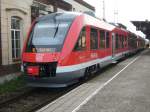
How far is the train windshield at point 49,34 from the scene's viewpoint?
1314 cm

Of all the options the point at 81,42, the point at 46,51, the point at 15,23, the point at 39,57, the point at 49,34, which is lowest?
the point at 39,57

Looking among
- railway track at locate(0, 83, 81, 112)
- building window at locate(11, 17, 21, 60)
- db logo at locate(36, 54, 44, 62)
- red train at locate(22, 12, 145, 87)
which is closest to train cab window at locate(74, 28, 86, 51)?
red train at locate(22, 12, 145, 87)

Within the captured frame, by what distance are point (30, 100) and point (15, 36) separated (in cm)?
725

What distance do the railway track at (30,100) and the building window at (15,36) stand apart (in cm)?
485

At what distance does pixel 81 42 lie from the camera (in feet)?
46.8

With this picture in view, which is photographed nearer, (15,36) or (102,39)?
(102,39)

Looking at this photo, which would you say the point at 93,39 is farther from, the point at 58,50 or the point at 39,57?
the point at 39,57

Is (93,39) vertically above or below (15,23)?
below

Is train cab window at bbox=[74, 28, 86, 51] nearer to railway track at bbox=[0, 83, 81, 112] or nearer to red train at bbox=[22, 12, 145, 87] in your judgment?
red train at bbox=[22, 12, 145, 87]

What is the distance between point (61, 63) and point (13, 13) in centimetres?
636

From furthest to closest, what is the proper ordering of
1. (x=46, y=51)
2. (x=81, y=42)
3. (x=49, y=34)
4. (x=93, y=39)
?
1. (x=93, y=39)
2. (x=81, y=42)
3. (x=49, y=34)
4. (x=46, y=51)

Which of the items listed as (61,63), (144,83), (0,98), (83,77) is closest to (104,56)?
(83,77)

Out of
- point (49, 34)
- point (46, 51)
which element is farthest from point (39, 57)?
point (49, 34)

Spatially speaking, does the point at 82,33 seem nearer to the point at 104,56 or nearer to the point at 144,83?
the point at 144,83
